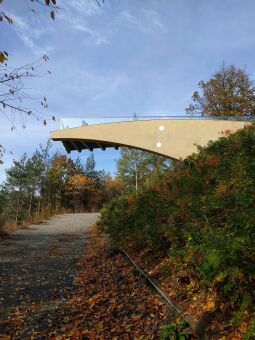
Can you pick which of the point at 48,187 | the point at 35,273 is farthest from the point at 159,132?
the point at 48,187

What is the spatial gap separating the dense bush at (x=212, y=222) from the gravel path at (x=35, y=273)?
184cm

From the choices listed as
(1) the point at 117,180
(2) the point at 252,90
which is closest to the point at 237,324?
(2) the point at 252,90

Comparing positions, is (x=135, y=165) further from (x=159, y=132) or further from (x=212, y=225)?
(x=212, y=225)

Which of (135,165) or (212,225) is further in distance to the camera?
(135,165)

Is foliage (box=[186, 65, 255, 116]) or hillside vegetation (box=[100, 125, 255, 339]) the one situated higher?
foliage (box=[186, 65, 255, 116])

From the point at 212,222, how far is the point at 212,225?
0.62 feet

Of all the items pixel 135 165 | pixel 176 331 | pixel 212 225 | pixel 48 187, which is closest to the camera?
pixel 176 331

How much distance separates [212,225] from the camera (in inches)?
227

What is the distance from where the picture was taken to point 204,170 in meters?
10.2

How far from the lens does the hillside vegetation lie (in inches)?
153

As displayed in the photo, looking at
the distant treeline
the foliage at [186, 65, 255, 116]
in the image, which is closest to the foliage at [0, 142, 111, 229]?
the distant treeline

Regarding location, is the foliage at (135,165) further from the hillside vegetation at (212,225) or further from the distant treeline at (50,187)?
the hillside vegetation at (212,225)

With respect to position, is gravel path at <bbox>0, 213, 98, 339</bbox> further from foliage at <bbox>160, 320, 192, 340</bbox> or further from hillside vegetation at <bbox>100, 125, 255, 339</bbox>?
foliage at <bbox>160, 320, 192, 340</bbox>

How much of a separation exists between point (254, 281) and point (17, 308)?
13.0 feet
